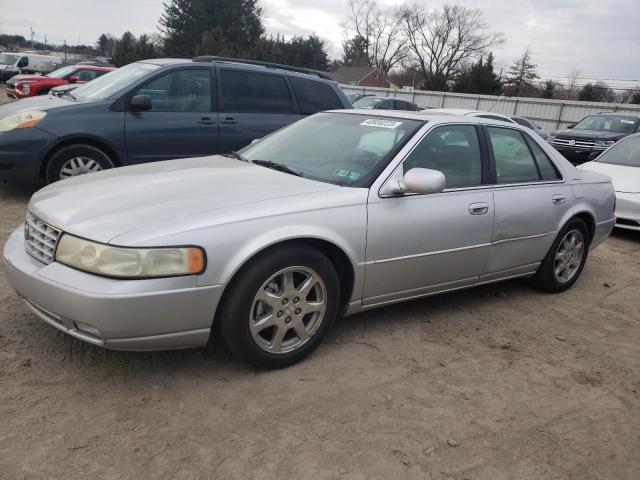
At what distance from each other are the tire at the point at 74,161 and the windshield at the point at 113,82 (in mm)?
655

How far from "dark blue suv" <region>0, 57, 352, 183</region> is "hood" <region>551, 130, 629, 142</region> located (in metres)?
9.06

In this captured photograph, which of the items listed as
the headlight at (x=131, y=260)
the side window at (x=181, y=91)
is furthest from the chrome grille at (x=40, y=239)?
the side window at (x=181, y=91)

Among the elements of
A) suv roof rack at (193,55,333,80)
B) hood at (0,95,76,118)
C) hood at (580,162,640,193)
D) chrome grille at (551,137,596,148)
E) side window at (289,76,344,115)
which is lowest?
chrome grille at (551,137,596,148)

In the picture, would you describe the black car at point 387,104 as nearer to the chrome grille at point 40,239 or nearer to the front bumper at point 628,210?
the front bumper at point 628,210

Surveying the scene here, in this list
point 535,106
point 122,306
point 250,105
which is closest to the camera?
point 122,306

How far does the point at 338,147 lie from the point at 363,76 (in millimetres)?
68431

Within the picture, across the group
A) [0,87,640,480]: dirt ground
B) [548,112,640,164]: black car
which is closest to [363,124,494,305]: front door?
[0,87,640,480]: dirt ground

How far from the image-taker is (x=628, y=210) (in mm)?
7246

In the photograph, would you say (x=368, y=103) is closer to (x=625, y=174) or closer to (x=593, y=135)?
(x=593, y=135)

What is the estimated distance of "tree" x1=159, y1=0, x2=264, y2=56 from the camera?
153ft

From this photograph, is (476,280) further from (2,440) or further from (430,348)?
(2,440)

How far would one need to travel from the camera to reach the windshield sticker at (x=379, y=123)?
396 centimetres

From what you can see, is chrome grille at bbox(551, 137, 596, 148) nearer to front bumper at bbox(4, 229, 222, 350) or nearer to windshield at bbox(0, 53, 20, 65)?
front bumper at bbox(4, 229, 222, 350)

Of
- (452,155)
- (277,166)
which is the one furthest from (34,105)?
(452,155)
